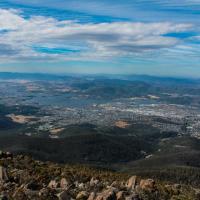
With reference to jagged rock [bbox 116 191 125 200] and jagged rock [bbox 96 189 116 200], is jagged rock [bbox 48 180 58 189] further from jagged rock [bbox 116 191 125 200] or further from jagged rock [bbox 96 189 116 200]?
jagged rock [bbox 116 191 125 200]

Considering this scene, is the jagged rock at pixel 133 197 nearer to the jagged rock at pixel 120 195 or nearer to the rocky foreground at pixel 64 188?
the rocky foreground at pixel 64 188

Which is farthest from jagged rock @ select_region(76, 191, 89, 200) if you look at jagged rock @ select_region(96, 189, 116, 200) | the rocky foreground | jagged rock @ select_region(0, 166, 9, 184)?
jagged rock @ select_region(0, 166, 9, 184)

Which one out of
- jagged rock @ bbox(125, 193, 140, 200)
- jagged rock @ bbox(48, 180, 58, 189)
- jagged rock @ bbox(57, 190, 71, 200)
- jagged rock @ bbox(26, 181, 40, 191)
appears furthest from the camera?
jagged rock @ bbox(48, 180, 58, 189)

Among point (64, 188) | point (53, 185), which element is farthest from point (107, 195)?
point (53, 185)

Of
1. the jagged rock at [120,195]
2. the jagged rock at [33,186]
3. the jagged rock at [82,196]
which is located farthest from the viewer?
the jagged rock at [33,186]

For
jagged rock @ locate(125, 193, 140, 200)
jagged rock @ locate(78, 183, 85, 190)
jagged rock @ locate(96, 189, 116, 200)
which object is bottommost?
jagged rock @ locate(78, 183, 85, 190)

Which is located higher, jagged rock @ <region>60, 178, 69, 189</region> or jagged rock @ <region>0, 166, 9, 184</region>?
jagged rock @ <region>0, 166, 9, 184</region>

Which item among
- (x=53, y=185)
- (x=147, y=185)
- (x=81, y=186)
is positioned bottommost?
(x=147, y=185)

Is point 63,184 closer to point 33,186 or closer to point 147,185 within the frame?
point 33,186

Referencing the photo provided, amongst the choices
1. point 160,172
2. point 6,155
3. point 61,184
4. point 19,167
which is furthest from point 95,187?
point 160,172

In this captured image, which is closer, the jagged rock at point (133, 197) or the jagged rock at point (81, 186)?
the jagged rock at point (133, 197)

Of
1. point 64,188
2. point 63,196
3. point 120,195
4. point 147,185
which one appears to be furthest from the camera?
point 147,185

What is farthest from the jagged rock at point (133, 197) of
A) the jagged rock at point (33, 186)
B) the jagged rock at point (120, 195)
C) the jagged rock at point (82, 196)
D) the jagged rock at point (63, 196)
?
the jagged rock at point (33, 186)
